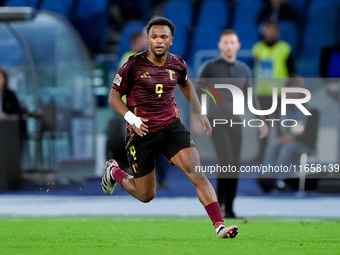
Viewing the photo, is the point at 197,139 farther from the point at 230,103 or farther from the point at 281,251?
the point at 281,251

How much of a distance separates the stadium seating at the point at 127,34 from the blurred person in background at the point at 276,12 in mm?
2637

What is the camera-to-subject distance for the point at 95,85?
505 inches

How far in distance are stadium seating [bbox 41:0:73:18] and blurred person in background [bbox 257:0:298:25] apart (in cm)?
433

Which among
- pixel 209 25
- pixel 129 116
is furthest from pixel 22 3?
pixel 129 116

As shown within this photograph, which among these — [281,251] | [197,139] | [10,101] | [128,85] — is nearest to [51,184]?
[10,101]

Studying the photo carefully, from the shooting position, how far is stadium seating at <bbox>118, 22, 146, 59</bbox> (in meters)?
14.3

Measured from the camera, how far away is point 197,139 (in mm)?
9398

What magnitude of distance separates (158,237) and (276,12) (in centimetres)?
906

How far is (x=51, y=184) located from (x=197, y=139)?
308 centimetres

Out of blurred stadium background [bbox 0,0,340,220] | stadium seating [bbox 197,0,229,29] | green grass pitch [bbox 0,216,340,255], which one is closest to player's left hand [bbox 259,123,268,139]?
blurred stadium background [bbox 0,0,340,220]

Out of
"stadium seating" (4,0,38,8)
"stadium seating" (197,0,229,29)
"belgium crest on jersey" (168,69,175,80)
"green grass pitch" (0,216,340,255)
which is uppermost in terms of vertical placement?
"stadium seating" (4,0,38,8)

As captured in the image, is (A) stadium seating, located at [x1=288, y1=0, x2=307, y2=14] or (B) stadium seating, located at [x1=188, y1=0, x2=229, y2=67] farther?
(B) stadium seating, located at [x1=188, y1=0, x2=229, y2=67]

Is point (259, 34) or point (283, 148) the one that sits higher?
point (259, 34)

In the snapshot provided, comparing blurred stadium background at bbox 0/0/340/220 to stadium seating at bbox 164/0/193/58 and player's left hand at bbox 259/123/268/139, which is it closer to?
stadium seating at bbox 164/0/193/58
